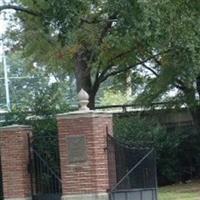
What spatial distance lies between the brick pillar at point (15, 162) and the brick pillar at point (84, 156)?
1.69m

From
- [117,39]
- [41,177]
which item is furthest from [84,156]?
[117,39]

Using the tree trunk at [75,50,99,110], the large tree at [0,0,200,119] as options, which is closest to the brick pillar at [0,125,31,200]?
the large tree at [0,0,200,119]

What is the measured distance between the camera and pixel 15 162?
15.4m

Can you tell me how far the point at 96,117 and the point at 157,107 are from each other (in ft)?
47.6

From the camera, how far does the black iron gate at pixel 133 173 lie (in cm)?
1415

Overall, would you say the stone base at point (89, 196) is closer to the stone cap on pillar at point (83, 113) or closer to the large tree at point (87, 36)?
the stone cap on pillar at point (83, 113)

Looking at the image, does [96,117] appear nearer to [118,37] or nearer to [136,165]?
[136,165]

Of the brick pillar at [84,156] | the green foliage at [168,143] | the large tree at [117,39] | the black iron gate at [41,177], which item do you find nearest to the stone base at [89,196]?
the brick pillar at [84,156]

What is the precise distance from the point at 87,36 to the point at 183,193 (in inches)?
240

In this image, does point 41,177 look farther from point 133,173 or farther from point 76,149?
point 133,173

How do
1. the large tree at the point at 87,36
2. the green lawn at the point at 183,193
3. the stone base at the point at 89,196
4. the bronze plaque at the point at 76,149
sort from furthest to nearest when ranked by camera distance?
the green lawn at the point at 183,193
the large tree at the point at 87,36
the bronze plaque at the point at 76,149
the stone base at the point at 89,196

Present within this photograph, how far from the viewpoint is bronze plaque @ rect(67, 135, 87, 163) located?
13711mm

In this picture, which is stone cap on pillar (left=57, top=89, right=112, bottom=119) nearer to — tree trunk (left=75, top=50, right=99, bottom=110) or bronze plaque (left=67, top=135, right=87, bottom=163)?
bronze plaque (left=67, top=135, right=87, bottom=163)

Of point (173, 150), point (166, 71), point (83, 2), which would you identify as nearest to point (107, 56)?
point (166, 71)
